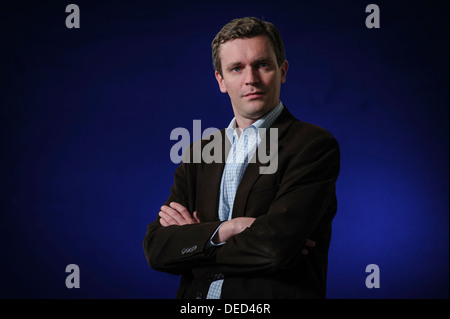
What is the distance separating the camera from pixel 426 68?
4297mm

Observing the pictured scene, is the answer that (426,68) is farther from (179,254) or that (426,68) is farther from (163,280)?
(179,254)

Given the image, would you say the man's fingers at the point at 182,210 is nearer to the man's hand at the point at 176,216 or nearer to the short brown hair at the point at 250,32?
the man's hand at the point at 176,216

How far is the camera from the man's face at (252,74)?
2045 mm

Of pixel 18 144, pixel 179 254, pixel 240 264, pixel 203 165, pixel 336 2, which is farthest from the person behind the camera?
pixel 18 144

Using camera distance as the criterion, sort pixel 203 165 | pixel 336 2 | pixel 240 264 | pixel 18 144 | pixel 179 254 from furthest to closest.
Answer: pixel 18 144, pixel 336 2, pixel 203 165, pixel 179 254, pixel 240 264

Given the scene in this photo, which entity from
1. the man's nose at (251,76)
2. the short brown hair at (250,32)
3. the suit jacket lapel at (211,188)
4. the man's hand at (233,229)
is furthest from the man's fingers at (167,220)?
the short brown hair at (250,32)

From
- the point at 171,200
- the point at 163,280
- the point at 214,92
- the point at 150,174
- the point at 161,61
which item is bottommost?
the point at 163,280

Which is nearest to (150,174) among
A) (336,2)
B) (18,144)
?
(18,144)

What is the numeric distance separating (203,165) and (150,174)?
7.58ft

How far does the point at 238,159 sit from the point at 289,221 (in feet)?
1.33

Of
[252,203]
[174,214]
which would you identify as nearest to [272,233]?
[252,203]

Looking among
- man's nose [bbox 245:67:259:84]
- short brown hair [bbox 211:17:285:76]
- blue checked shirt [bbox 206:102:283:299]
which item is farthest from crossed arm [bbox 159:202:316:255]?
short brown hair [bbox 211:17:285:76]

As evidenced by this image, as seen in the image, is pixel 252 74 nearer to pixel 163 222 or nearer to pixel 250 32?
pixel 250 32

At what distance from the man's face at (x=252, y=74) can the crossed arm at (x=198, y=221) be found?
49 cm
